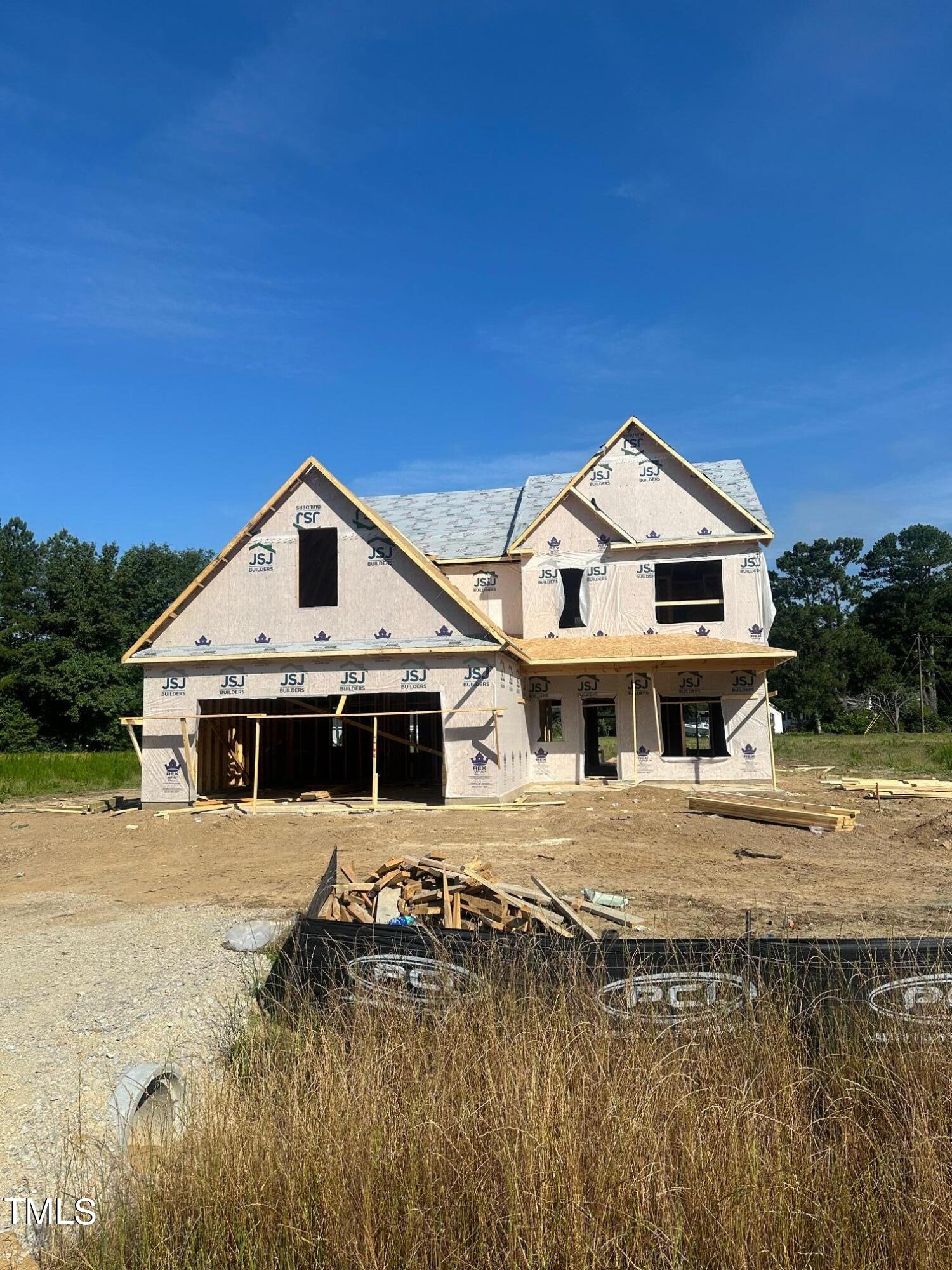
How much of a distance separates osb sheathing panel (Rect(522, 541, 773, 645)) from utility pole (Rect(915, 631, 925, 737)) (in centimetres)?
2926

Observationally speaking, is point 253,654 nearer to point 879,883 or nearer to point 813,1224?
point 879,883

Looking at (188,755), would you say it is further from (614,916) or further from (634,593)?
(614,916)

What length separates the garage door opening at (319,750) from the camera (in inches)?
911

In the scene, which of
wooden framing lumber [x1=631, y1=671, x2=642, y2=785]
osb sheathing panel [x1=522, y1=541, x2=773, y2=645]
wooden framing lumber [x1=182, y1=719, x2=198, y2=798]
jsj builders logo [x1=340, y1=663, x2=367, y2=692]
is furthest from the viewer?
osb sheathing panel [x1=522, y1=541, x2=773, y2=645]

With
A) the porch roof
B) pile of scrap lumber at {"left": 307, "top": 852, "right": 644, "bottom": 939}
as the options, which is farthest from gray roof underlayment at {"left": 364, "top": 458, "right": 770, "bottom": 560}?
pile of scrap lumber at {"left": 307, "top": 852, "right": 644, "bottom": 939}

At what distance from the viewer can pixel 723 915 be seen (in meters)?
8.94

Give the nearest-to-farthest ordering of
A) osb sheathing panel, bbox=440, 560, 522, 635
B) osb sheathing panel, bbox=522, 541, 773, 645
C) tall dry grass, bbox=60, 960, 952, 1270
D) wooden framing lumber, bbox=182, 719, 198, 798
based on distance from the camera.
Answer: tall dry grass, bbox=60, 960, 952, 1270 → wooden framing lumber, bbox=182, 719, 198, 798 → osb sheathing panel, bbox=522, 541, 773, 645 → osb sheathing panel, bbox=440, 560, 522, 635

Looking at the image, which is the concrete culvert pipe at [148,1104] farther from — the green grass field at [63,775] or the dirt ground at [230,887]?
the green grass field at [63,775]

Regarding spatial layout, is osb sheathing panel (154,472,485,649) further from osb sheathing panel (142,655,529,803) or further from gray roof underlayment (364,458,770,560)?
gray roof underlayment (364,458,770,560)

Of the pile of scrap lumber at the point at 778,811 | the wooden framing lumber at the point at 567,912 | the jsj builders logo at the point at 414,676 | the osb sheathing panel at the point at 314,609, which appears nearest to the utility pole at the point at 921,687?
the pile of scrap lumber at the point at 778,811

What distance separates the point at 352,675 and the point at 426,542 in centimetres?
867

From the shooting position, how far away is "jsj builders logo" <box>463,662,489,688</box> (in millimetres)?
19531

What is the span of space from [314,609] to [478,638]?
12.5 ft

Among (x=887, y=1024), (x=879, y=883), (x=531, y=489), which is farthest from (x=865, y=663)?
(x=887, y=1024)
